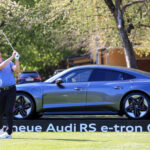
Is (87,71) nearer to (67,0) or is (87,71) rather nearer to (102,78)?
(102,78)

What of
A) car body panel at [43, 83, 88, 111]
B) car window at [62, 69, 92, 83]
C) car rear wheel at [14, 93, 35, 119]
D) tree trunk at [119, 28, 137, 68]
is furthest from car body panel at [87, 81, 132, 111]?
tree trunk at [119, 28, 137, 68]

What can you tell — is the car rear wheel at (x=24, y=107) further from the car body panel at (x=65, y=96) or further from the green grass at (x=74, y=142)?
the green grass at (x=74, y=142)

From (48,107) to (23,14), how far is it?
21797mm

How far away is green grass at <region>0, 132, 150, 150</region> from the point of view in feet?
24.7

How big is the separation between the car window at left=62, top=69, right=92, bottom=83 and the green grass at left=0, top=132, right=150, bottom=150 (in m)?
3.45

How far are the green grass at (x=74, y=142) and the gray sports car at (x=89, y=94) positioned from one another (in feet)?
9.92

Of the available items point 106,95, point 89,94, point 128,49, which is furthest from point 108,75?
point 128,49

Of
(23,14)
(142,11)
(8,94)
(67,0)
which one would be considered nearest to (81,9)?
(67,0)

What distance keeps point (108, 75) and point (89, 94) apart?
0.73 m

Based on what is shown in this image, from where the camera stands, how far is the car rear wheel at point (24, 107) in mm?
12648

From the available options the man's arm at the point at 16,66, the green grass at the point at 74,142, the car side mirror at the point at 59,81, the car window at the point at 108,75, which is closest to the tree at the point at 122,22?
the car window at the point at 108,75

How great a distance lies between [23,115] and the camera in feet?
41.5

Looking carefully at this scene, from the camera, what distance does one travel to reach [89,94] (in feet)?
41.1

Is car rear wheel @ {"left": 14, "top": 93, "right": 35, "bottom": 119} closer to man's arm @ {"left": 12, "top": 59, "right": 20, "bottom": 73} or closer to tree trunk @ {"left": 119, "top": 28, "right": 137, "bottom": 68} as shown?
man's arm @ {"left": 12, "top": 59, "right": 20, "bottom": 73}
